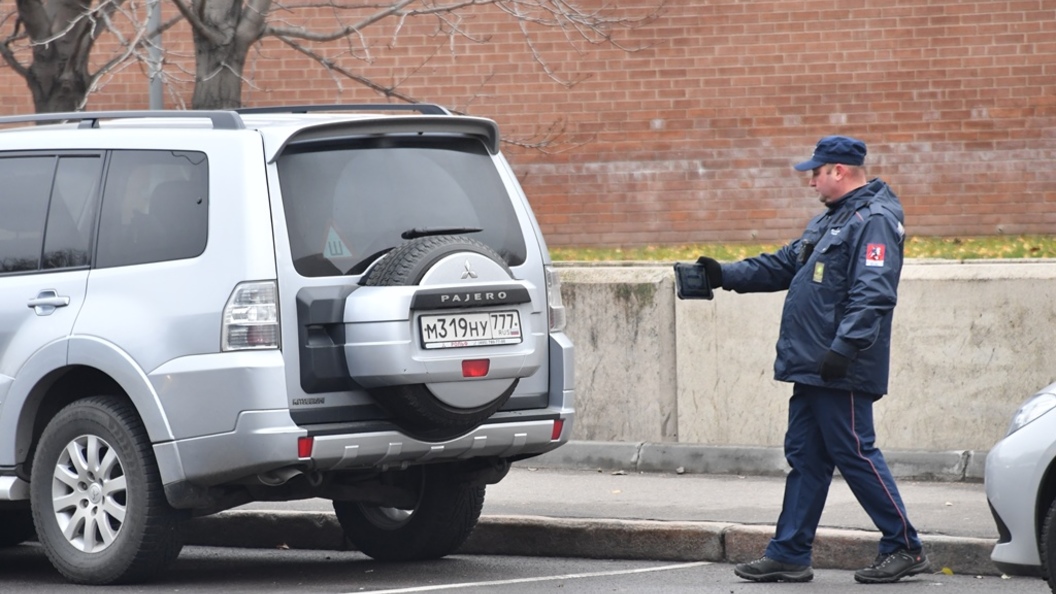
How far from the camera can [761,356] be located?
983cm

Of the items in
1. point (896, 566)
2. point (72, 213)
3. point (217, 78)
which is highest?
point (217, 78)

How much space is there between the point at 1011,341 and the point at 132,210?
496 cm

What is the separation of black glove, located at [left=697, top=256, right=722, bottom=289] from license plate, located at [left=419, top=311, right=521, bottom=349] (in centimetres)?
99

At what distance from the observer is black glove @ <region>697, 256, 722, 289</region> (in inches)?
285

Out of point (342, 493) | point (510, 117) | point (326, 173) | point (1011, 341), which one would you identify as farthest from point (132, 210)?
point (510, 117)

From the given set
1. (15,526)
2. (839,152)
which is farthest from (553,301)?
(15,526)

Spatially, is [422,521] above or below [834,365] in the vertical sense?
below

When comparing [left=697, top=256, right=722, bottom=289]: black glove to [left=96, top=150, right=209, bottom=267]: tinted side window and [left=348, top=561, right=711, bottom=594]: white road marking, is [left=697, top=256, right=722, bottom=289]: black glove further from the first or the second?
[left=96, top=150, right=209, bottom=267]: tinted side window

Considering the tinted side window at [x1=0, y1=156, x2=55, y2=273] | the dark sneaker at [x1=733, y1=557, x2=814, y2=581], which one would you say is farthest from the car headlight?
the tinted side window at [x1=0, y1=156, x2=55, y2=273]

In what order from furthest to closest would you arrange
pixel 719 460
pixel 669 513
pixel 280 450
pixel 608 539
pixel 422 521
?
1. pixel 719 460
2. pixel 669 513
3. pixel 608 539
4. pixel 422 521
5. pixel 280 450

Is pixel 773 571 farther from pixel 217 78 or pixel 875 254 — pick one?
pixel 217 78

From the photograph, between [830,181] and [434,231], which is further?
[830,181]

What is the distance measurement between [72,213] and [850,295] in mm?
3219

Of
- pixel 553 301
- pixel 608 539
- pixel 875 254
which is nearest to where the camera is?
pixel 875 254
